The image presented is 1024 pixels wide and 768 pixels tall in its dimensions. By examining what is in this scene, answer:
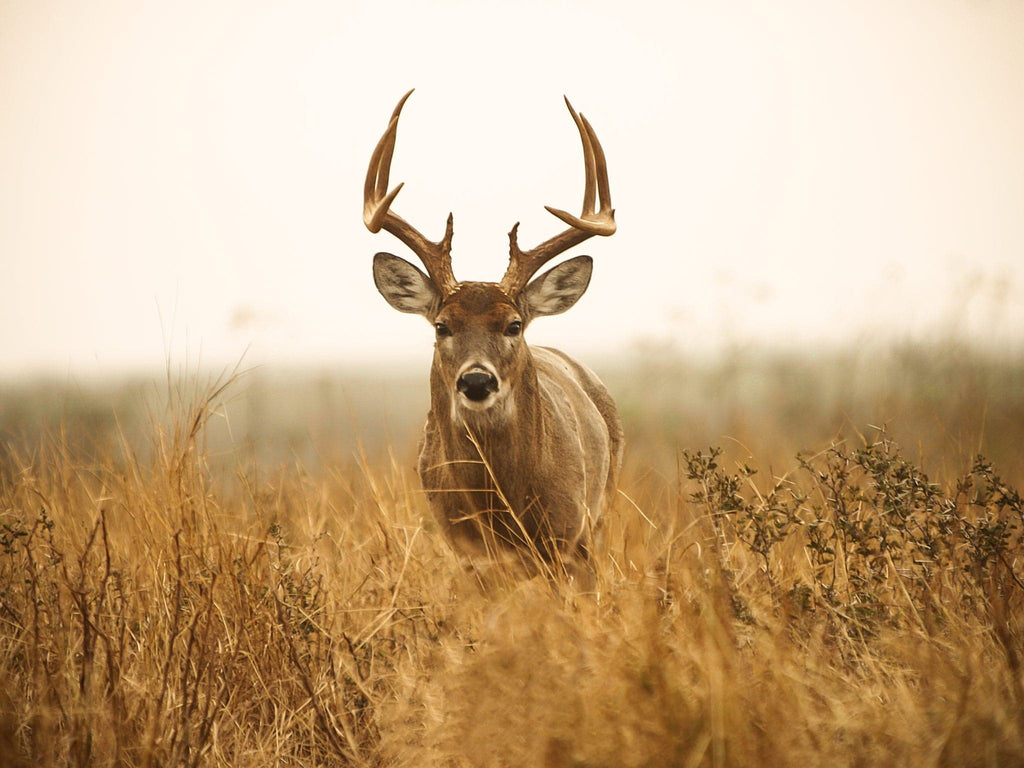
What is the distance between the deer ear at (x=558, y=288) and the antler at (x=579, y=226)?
0.30 ft

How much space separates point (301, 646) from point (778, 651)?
1907 millimetres

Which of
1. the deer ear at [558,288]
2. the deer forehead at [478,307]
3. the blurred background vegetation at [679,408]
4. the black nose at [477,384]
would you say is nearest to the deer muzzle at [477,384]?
the black nose at [477,384]

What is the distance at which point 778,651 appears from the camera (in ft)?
8.89

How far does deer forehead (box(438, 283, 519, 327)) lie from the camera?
16.1ft

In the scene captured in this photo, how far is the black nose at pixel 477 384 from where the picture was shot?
178 inches

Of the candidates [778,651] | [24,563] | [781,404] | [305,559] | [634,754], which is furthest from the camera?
[781,404]

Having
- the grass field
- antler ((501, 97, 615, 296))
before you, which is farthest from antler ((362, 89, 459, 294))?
the grass field

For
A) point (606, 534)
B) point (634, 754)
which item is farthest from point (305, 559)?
point (634, 754)

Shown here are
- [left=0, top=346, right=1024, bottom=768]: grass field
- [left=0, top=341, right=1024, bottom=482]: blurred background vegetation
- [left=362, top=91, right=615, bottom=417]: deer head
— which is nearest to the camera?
[left=0, top=346, right=1024, bottom=768]: grass field

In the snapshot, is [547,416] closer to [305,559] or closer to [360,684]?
[305,559]

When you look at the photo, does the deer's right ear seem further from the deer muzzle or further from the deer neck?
the deer muzzle

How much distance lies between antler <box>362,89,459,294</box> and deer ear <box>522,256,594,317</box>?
0.49 m

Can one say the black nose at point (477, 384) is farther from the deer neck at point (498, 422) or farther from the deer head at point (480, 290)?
the deer neck at point (498, 422)

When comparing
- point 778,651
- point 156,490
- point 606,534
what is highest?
point 156,490
